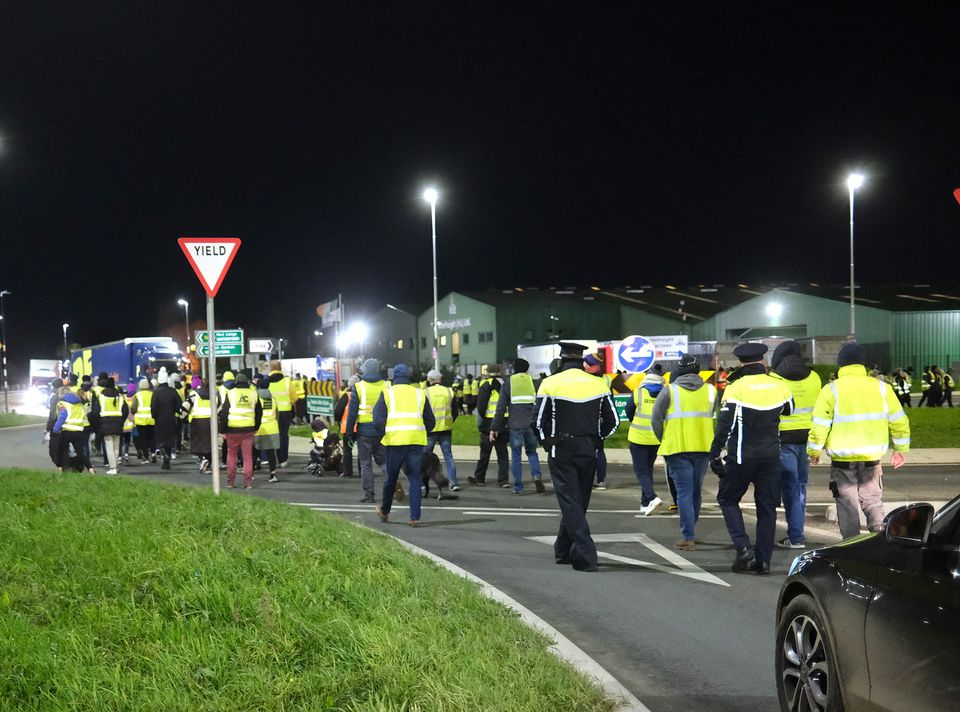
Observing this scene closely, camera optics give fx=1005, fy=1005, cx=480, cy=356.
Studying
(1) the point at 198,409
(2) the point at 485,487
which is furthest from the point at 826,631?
(1) the point at 198,409

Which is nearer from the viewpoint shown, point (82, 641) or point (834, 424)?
point (82, 641)

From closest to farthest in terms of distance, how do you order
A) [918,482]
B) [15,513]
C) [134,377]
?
1. [15,513]
2. [918,482]
3. [134,377]

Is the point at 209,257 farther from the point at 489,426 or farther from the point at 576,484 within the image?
the point at 489,426

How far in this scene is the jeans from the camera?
39.9 feet

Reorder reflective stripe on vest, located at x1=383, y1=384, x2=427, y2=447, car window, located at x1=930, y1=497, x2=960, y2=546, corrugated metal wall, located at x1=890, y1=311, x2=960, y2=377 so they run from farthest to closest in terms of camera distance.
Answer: corrugated metal wall, located at x1=890, y1=311, x2=960, y2=377 → reflective stripe on vest, located at x1=383, y1=384, x2=427, y2=447 → car window, located at x1=930, y1=497, x2=960, y2=546

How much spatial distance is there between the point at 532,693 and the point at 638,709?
56 cm

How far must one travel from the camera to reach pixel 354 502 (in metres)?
14.0

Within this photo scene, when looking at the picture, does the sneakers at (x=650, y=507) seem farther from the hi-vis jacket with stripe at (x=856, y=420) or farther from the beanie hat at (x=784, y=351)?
the hi-vis jacket with stripe at (x=856, y=420)

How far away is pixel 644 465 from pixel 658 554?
9.08ft

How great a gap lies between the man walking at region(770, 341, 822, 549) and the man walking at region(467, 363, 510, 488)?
19.3ft

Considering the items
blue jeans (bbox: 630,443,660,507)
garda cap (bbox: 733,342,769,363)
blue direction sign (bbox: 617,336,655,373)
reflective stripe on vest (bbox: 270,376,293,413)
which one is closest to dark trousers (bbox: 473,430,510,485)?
blue jeans (bbox: 630,443,660,507)

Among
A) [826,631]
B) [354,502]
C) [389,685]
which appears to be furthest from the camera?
[354,502]

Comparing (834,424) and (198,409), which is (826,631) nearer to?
(834,424)

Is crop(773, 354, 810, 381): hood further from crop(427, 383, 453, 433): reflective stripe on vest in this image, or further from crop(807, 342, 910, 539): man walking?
crop(427, 383, 453, 433): reflective stripe on vest
